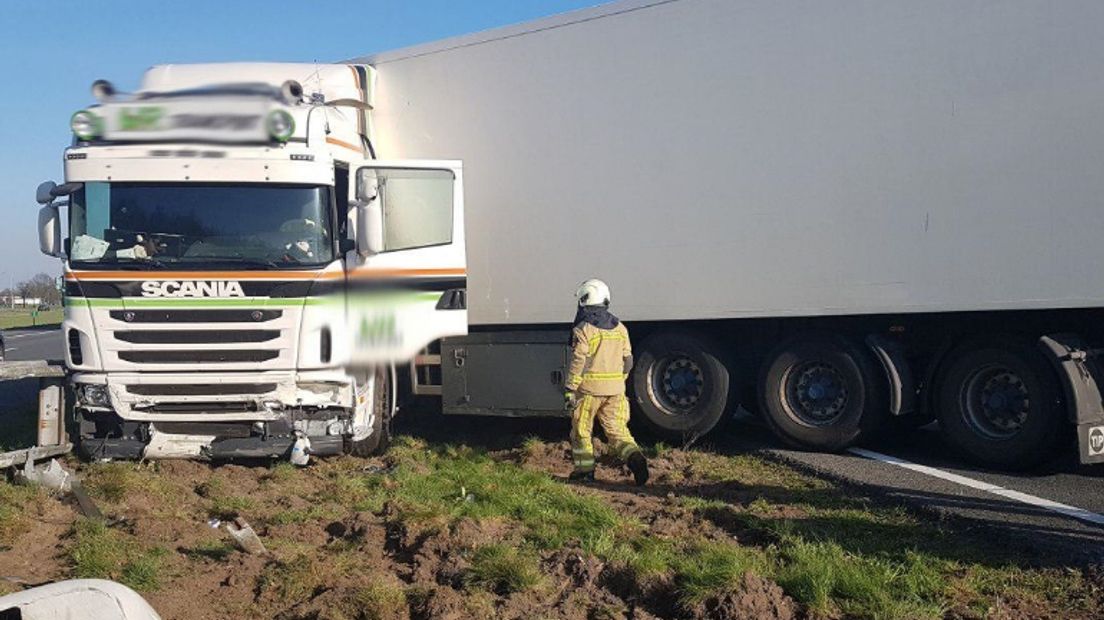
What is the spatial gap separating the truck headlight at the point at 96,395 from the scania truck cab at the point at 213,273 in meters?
0.02

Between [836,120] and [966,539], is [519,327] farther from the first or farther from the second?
[966,539]

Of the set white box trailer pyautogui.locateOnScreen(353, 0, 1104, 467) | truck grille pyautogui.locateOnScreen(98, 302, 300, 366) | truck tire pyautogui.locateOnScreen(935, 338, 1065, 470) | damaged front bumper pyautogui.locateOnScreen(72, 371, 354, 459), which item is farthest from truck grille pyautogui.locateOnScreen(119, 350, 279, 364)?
truck tire pyautogui.locateOnScreen(935, 338, 1065, 470)

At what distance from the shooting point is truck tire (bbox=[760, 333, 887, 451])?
8547 millimetres

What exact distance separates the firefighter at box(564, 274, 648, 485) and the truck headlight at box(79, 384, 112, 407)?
3744 millimetres

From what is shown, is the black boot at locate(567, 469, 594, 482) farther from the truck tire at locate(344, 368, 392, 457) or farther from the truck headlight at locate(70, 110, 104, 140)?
the truck headlight at locate(70, 110, 104, 140)

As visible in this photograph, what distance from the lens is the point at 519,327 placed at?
9836mm

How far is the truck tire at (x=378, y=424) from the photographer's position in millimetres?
8867

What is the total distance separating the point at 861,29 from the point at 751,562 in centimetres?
468

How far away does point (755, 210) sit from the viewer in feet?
28.1

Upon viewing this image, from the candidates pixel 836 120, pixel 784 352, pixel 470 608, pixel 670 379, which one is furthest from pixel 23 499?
pixel 836 120

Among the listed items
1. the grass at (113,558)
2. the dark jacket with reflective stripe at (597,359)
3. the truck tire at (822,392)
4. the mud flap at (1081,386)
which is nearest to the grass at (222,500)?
the grass at (113,558)

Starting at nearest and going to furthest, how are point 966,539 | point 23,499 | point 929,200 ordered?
point 966,539
point 23,499
point 929,200

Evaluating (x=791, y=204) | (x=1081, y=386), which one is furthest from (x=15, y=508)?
(x=1081, y=386)

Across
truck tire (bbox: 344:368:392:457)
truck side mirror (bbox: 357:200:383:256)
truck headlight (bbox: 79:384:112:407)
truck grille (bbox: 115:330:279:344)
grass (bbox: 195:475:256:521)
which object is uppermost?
truck side mirror (bbox: 357:200:383:256)
